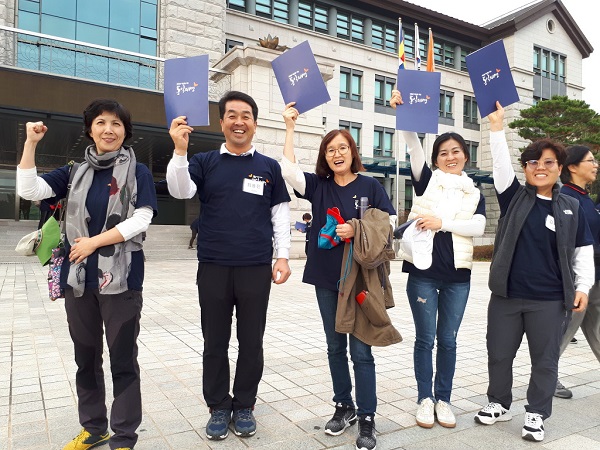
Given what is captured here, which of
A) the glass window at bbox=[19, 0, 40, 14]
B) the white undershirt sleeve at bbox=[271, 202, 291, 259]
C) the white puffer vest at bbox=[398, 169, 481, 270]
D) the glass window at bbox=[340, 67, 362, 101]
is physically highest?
the glass window at bbox=[340, 67, 362, 101]

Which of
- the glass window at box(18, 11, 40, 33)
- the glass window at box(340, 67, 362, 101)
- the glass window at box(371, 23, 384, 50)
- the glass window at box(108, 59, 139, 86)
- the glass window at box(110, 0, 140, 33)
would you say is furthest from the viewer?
the glass window at box(371, 23, 384, 50)

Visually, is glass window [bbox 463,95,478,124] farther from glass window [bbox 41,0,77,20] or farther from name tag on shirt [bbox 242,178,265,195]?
name tag on shirt [bbox 242,178,265,195]

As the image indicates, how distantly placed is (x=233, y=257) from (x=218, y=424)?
112 cm

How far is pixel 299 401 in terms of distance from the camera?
3.77 metres

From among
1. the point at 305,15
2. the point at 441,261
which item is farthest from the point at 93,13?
the point at 441,261

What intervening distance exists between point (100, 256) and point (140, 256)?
279mm

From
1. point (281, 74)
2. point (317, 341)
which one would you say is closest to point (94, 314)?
point (281, 74)

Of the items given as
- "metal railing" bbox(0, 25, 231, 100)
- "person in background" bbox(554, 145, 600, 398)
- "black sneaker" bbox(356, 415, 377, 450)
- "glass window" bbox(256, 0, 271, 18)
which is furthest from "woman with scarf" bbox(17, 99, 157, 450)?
"glass window" bbox(256, 0, 271, 18)

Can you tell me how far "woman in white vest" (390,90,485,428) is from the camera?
3.30 meters

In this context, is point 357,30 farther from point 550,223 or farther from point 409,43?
point 550,223

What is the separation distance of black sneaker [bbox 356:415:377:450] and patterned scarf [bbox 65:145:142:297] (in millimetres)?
1727

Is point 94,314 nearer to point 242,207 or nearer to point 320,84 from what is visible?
point 242,207

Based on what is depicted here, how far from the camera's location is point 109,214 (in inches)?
107

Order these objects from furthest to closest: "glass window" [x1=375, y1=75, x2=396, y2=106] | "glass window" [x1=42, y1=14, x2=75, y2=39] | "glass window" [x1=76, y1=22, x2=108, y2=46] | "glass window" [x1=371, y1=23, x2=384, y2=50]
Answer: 1. "glass window" [x1=375, y1=75, x2=396, y2=106]
2. "glass window" [x1=371, y1=23, x2=384, y2=50]
3. "glass window" [x1=76, y1=22, x2=108, y2=46]
4. "glass window" [x1=42, y1=14, x2=75, y2=39]
